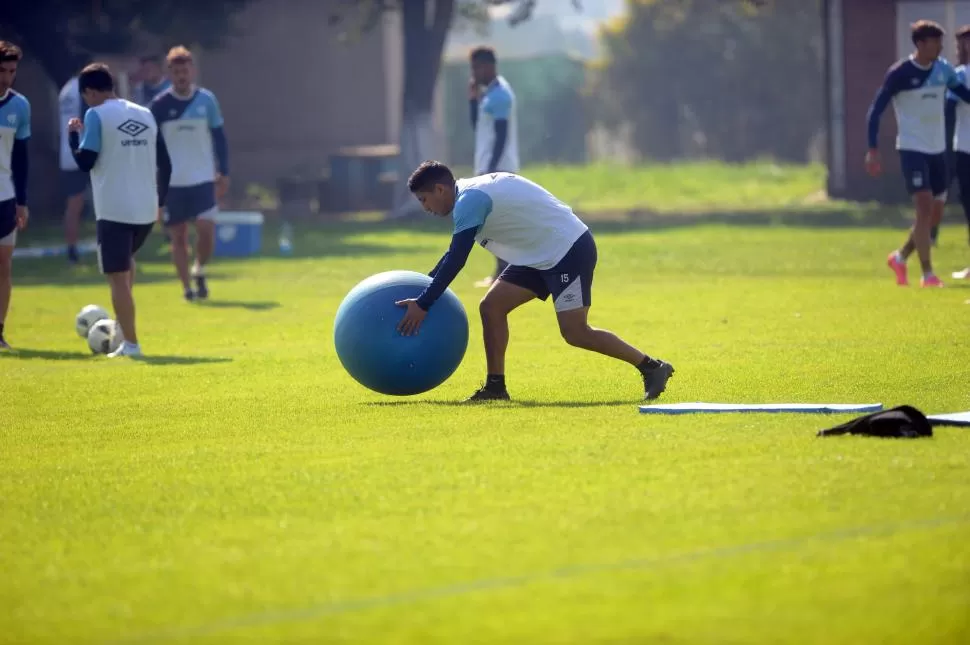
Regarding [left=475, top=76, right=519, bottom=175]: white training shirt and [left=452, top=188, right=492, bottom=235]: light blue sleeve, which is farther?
[left=475, top=76, right=519, bottom=175]: white training shirt

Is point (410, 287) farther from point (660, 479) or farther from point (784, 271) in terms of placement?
point (784, 271)

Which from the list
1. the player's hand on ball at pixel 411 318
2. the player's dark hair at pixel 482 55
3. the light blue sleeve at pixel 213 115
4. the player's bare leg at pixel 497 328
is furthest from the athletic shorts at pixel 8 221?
the player's dark hair at pixel 482 55

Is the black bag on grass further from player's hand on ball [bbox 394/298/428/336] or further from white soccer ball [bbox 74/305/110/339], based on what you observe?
white soccer ball [bbox 74/305/110/339]

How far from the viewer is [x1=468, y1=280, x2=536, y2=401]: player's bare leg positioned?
34.1 ft

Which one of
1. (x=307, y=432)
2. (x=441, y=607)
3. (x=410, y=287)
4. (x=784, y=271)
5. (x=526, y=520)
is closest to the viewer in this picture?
(x=441, y=607)

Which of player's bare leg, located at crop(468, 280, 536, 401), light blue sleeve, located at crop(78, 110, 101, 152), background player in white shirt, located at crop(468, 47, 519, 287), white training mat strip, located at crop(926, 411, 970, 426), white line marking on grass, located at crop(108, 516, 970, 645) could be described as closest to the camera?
white line marking on grass, located at crop(108, 516, 970, 645)

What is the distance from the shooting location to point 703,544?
624 cm

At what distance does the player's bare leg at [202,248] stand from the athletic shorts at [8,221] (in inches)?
145

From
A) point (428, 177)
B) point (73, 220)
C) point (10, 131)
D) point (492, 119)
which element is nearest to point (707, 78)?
point (73, 220)

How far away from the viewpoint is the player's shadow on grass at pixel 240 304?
→ 17.7 metres

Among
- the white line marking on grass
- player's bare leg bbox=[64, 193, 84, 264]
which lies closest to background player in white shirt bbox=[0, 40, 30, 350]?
player's bare leg bbox=[64, 193, 84, 264]

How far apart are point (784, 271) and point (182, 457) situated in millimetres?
12706

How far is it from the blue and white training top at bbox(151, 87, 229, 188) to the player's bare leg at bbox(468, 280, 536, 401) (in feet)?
26.7

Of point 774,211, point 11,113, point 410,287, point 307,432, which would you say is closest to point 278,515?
point 307,432
